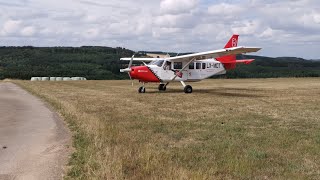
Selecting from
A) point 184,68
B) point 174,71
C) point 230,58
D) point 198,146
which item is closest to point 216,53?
point 184,68

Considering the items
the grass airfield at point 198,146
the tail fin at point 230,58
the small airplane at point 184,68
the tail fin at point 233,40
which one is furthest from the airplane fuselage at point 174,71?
the grass airfield at point 198,146

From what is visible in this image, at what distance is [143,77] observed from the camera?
2881cm

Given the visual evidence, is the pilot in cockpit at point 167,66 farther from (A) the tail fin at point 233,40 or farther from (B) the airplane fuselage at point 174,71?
(A) the tail fin at point 233,40

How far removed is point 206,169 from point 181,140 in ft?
10.1

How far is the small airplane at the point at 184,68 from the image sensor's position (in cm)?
2869

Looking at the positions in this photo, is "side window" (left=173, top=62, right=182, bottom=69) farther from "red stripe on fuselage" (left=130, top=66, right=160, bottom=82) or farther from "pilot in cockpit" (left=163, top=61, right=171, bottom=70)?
"red stripe on fuselage" (left=130, top=66, right=160, bottom=82)

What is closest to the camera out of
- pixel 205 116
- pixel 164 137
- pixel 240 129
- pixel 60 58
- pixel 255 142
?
pixel 255 142

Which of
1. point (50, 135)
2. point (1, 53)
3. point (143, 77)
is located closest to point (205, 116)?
point (50, 135)

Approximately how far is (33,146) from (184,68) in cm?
2113

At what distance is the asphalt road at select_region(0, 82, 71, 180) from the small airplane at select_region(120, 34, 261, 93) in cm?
1395

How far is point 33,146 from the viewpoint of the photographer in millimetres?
9477

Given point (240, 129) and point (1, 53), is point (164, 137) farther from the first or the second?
point (1, 53)

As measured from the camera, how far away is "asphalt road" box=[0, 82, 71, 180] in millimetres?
7098

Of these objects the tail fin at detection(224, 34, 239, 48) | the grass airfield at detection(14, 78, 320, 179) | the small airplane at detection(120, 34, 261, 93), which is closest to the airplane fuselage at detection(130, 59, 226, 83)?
the small airplane at detection(120, 34, 261, 93)
